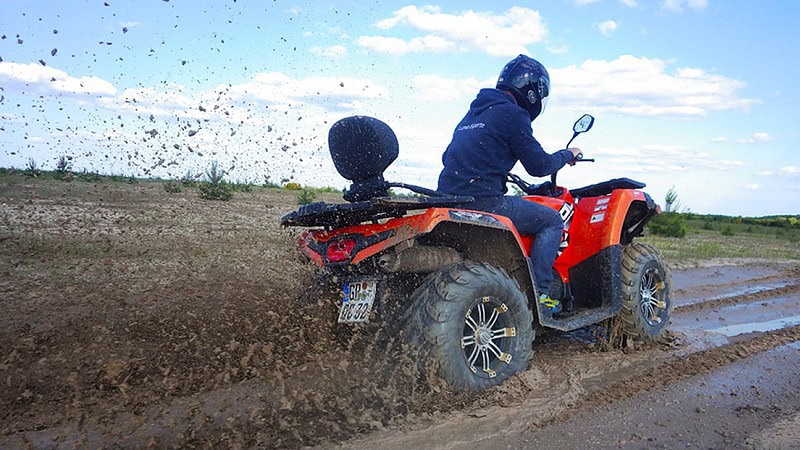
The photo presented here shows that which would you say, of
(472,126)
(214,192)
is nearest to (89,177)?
(214,192)

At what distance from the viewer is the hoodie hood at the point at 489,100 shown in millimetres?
4695

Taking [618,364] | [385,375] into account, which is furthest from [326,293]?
[618,364]

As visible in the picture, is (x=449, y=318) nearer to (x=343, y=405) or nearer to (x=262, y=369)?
(x=343, y=405)

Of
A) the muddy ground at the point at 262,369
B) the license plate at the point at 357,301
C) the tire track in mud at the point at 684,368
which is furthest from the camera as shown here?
the tire track in mud at the point at 684,368

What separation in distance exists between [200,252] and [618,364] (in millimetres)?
5716

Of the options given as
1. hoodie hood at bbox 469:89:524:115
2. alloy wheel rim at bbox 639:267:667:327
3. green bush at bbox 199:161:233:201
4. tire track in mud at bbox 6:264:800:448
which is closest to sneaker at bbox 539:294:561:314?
tire track in mud at bbox 6:264:800:448

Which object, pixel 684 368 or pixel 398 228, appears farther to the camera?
pixel 684 368

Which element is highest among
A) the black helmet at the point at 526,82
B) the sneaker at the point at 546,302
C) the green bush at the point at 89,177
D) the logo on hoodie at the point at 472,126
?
the black helmet at the point at 526,82

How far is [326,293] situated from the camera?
14.7 feet

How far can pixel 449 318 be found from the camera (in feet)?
12.5

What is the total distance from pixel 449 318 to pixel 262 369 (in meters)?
1.52

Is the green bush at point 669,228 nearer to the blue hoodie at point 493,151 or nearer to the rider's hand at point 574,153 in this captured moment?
the rider's hand at point 574,153

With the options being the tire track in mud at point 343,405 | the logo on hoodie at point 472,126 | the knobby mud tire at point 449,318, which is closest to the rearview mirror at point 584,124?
the logo on hoodie at point 472,126

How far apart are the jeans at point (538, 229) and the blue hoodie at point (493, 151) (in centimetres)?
17
